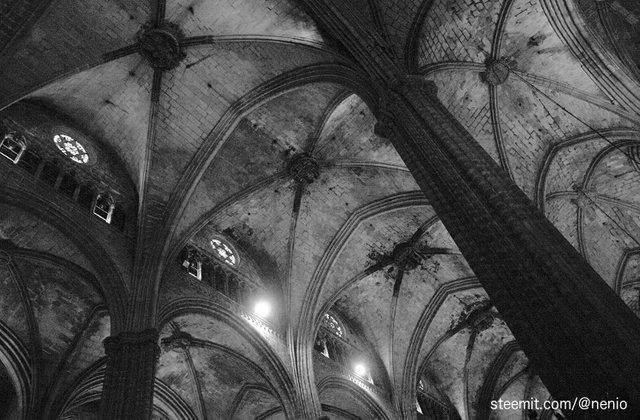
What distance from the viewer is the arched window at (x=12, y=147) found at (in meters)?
12.1

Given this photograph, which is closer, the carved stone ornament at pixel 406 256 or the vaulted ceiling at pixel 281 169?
the vaulted ceiling at pixel 281 169

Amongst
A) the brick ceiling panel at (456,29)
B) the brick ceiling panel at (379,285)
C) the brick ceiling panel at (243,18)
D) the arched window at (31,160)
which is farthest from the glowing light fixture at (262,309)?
the brick ceiling panel at (456,29)

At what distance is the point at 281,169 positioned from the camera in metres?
16.3

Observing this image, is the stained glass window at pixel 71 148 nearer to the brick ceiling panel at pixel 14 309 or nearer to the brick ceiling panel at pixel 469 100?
the brick ceiling panel at pixel 14 309

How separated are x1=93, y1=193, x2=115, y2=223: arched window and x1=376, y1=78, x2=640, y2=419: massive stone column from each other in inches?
297

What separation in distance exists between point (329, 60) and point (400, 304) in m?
9.02

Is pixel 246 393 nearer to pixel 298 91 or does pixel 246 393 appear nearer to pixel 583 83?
pixel 298 91

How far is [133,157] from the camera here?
48.6 ft

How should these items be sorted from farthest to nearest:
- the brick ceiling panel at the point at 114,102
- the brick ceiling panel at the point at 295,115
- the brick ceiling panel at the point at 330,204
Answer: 1. the brick ceiling panel at the point at 330,204
2. the brick ceiling panel at the point at 295,115
3. the brick ceiling panel at the point at 114,102

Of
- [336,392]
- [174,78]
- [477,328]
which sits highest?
[174,78]

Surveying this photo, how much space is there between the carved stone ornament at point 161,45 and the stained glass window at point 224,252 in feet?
16.6

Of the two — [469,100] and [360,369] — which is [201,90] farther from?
[360,369]

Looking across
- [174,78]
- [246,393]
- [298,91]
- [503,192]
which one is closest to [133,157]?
[174,78]

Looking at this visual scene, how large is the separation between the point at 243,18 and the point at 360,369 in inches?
424
